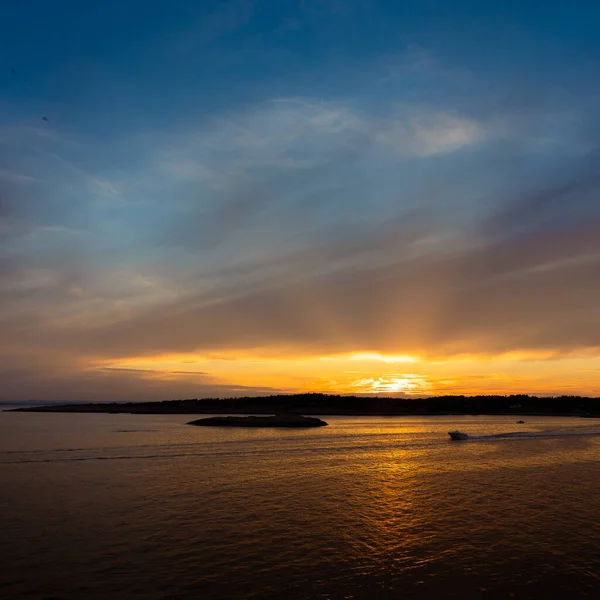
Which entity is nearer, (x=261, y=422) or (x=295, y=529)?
(x=295, y=529)

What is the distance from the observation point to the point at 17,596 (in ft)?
55.2

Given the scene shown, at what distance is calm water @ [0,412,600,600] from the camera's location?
18.4 m

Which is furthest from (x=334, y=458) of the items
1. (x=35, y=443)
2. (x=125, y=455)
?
(x=35, y=443)

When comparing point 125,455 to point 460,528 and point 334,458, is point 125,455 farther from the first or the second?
point 460,528

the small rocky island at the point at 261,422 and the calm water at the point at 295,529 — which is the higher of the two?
the calm water at the point at 295,529

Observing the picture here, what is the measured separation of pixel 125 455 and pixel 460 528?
145 ft

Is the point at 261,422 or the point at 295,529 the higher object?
the point at 295,529

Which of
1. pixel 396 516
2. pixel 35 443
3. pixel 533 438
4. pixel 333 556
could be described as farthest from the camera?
pixel 533 438

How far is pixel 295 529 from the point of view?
2625 centimetres

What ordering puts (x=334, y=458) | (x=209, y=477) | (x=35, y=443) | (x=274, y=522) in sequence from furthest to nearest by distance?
1. (x=35, y=443)
2. (x=334, y=458)
3. (x=209, y=477)
4. (x=274, y=522)

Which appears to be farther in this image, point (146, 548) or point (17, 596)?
point (146, 548)

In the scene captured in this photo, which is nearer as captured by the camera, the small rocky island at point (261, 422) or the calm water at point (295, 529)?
the calm water at point (295, 529)

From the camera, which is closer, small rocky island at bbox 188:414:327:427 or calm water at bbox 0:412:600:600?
calm water at bbox 0:412:600:600

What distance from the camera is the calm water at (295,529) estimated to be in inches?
724
